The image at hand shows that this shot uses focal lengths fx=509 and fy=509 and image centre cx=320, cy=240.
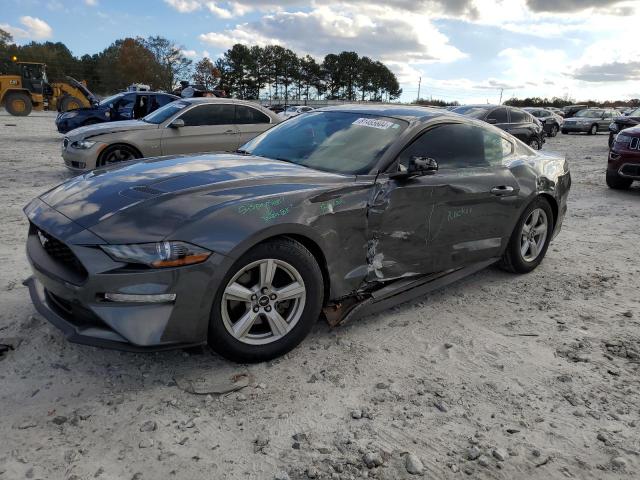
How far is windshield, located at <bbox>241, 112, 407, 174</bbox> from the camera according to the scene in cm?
359

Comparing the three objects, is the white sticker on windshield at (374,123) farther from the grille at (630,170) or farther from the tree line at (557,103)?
the tree line at (557,103)

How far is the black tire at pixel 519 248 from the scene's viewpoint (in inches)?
181

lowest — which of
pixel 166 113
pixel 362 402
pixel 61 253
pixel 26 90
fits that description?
pixel 362 402

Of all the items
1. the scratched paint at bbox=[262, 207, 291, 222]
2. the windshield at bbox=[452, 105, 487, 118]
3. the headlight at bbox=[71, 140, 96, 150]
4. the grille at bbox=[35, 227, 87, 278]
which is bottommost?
the grille at bbox=[35, 227, 87, 278]

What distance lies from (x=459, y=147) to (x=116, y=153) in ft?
21.5

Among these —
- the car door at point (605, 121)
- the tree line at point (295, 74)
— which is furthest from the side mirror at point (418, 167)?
the tree line at point (295, 74)

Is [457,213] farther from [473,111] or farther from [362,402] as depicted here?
[473,111]

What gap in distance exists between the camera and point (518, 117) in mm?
15789

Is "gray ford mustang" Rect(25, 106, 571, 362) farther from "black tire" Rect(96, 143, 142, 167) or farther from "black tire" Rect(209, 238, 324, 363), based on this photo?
"black tire" Rect(96, 143, 142, 167)

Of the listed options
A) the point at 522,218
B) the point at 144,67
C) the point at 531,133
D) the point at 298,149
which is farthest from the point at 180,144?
the point at 144,67

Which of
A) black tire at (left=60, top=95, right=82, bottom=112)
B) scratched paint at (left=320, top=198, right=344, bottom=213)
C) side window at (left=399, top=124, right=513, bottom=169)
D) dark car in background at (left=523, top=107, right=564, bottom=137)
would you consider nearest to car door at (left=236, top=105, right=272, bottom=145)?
side window at (left=399, top=124, right=513, bottom=169)

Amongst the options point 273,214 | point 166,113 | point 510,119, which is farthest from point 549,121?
point 273,214

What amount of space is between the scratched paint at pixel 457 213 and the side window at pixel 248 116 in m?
6.58

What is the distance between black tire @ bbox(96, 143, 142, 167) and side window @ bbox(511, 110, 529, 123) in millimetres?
11538
